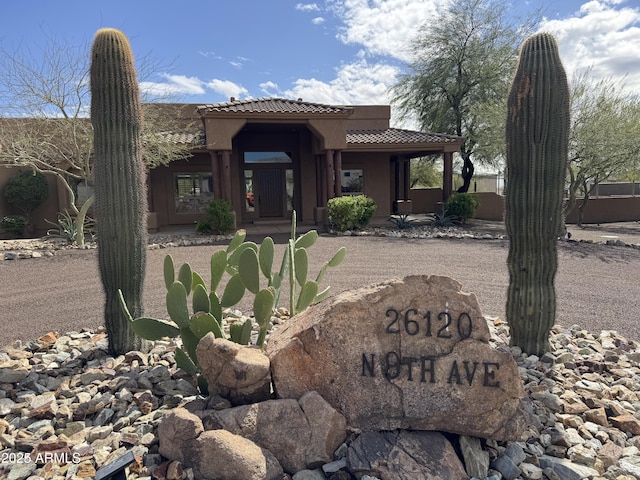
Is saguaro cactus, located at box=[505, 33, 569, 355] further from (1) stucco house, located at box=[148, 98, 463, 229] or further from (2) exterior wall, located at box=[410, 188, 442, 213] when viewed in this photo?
(2) exterior wall, located at box=[410, 188, 442, 213]

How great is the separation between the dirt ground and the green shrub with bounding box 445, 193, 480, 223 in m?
4.59

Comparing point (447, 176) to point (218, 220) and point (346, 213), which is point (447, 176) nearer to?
point (346, 213)

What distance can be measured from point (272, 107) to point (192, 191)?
4979mm

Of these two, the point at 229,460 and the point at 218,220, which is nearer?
the point at 229,460

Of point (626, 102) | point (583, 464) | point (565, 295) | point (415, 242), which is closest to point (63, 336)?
point (583, 464)

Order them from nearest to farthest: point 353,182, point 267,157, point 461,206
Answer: point 461,206, point 267,157, point 353,182

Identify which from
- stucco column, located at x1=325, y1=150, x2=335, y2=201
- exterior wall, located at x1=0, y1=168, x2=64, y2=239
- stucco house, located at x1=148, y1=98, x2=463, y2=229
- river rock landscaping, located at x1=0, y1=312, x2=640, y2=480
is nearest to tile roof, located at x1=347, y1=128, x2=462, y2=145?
stucco house, located at x1=148, y1=98, x2=463, y2=229

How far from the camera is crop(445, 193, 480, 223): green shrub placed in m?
17.1

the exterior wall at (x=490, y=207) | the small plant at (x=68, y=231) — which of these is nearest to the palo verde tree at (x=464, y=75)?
the exterior wall at (x=490, y=207)

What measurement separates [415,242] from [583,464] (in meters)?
10.0

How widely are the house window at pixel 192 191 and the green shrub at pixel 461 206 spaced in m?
9.74

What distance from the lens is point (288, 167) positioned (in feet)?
60.5

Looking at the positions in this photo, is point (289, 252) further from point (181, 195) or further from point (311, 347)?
point (181, 195)

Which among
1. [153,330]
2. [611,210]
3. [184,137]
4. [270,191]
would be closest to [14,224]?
[184,137]
